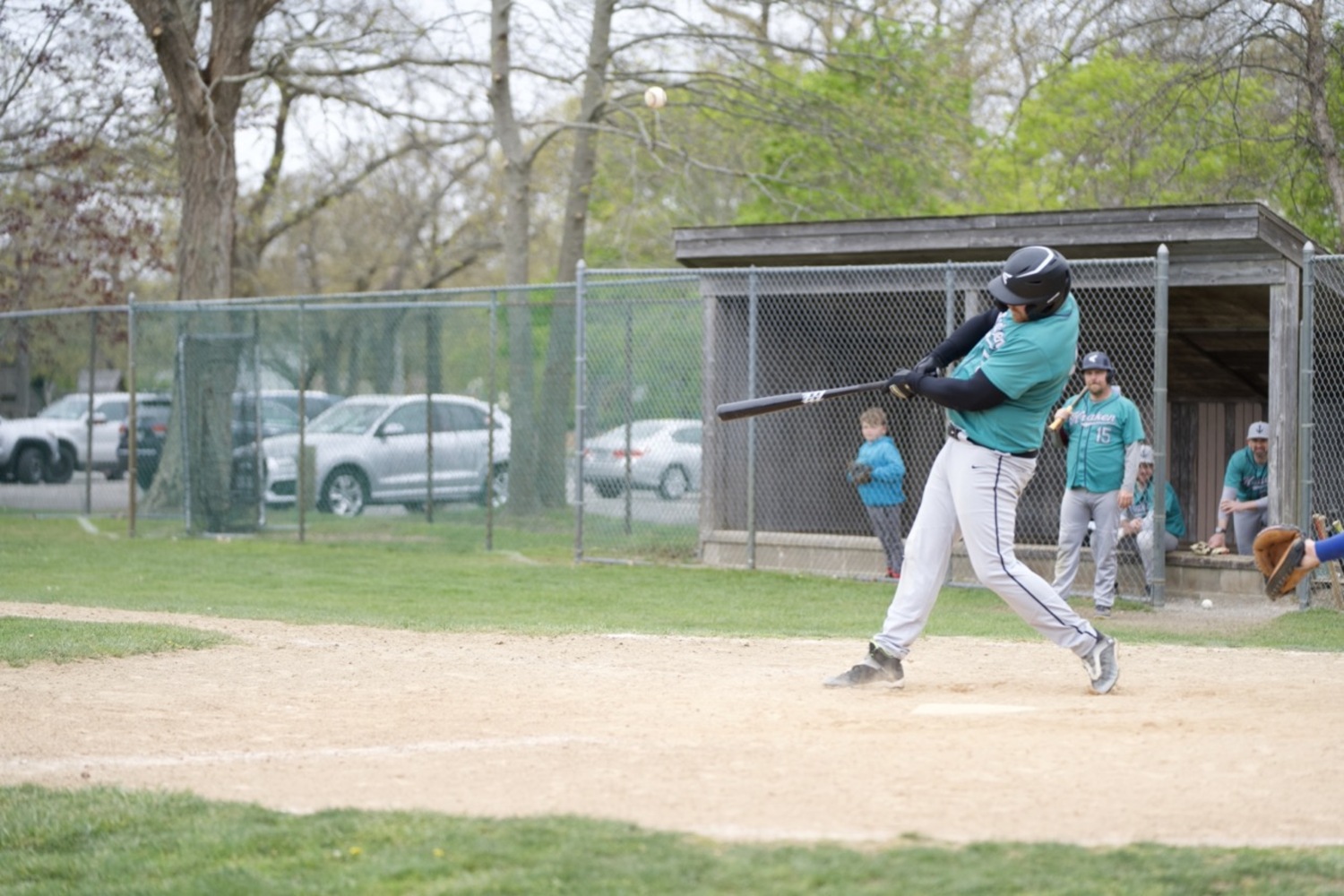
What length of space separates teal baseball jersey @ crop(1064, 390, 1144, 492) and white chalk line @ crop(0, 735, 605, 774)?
6340 mm

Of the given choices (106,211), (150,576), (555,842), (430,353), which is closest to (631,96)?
(430,353)

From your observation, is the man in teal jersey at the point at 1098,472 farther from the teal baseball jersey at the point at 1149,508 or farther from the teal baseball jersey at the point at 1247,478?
the teal baseball jersey at the point at 1247,478

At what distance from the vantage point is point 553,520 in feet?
58.2

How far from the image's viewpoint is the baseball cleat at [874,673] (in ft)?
23.1

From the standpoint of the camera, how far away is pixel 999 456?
6809 mm

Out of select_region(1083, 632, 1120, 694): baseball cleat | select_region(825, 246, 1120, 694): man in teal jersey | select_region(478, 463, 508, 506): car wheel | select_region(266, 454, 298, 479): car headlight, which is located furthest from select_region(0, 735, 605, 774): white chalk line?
select_region(266, 454, 298, 479): car headlight

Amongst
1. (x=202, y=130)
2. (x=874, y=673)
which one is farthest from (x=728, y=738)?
(x=202, y=130)

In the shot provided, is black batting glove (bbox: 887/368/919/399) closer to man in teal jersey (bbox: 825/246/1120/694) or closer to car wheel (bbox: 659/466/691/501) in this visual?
man in teal jersey (bbox: 825/246/1120/694)

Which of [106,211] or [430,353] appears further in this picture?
[106,211]

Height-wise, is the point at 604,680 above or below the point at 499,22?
below

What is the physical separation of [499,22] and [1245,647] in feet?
44.7

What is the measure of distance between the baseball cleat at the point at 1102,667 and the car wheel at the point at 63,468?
19.9 m

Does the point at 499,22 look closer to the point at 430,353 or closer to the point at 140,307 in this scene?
the point at 430,353

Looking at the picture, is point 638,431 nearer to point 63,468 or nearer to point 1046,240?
point 1046,240
